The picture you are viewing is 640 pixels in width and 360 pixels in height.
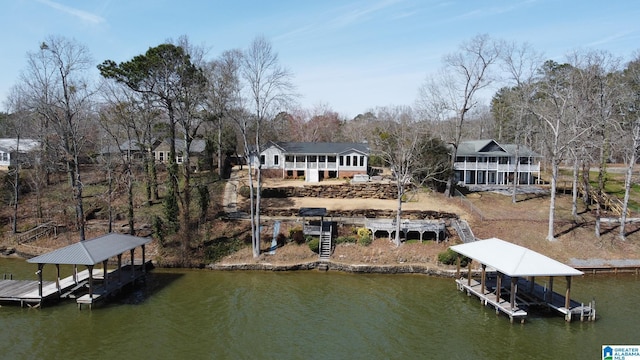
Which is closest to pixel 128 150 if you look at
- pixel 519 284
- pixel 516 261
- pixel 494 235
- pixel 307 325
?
pixel 307 325

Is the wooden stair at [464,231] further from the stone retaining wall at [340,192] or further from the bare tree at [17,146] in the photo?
the bare tree at [17,146]

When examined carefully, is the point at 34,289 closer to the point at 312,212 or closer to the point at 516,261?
the point at 312,212

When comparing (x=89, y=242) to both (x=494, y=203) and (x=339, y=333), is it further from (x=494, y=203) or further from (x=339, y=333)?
(x=494, y=203)

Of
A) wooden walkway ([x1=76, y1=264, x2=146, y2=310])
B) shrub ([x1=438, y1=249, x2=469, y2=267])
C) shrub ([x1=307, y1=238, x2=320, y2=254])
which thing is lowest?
wooden walkway ([x1=76, y1=264, x2=146, y2=310])

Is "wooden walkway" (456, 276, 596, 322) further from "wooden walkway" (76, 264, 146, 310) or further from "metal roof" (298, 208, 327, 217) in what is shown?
"wooden walkway" (76, 264, 146, 310)

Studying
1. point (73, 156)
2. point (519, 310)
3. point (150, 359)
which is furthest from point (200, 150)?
point (519, 310)

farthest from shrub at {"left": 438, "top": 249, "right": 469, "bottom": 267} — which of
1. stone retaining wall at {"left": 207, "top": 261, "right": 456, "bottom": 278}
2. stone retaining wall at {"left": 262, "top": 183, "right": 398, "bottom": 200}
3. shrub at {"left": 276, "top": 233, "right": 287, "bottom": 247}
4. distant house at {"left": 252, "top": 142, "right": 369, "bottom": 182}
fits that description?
distant house at {"left": 252, "top": 142, "right": 369, "bottom": 182}
